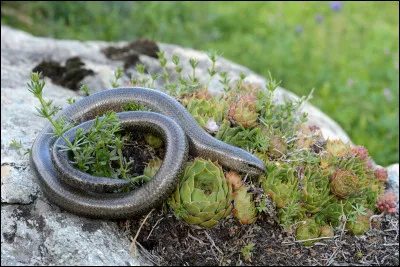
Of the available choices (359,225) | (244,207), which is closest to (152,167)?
(244,207)

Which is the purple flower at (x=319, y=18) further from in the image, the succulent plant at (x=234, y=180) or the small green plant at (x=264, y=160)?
the succulent plant at (x=234, y=180)

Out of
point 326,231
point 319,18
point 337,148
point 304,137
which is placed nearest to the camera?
point 326,231

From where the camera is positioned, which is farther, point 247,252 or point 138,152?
point 138,152

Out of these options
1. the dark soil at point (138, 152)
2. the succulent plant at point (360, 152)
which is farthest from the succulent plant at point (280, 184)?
the dark soil at point (138, 152)

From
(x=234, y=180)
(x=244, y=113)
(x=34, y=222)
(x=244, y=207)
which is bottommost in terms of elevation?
(x=34, y=222)

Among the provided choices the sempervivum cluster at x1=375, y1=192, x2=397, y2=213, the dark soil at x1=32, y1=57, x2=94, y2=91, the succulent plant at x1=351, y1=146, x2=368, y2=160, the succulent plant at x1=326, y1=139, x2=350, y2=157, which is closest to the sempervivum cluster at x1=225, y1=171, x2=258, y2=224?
the succulent plant at x1=326, y1=139, x2=350, y2=157

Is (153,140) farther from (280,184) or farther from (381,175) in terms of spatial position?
(381,175)

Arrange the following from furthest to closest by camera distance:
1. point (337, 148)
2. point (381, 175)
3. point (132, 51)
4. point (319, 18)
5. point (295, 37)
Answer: point (295, 37)
point (319, 18)
point (132, 51)
point (381, 175)
point (337, 148)
